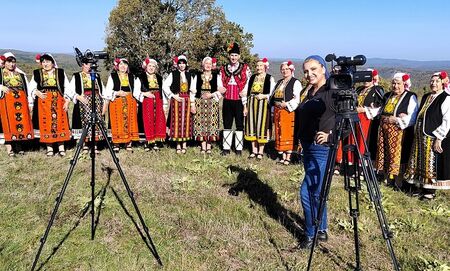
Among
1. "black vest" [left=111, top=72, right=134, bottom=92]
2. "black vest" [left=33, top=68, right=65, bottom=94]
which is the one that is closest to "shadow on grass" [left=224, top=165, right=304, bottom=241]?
"black vest" [left=111, top=72, right=134, bottom=92]

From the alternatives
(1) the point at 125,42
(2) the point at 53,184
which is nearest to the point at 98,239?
(2) the point at 53,184

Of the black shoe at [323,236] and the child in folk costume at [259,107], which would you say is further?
the child in folk costume at [259,107]

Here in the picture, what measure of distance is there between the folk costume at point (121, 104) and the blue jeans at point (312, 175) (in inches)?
194

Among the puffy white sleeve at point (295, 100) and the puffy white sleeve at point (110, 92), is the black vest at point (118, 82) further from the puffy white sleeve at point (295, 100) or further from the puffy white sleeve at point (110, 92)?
the puffy white sleeve at point (295, 100)

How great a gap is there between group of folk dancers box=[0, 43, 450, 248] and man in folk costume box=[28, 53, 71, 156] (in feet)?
0.06

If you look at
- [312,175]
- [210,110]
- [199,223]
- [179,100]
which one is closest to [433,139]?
[312,175]

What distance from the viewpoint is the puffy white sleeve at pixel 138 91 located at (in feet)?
25.3

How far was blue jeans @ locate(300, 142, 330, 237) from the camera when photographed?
364 centimetres

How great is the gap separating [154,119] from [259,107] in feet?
7.57

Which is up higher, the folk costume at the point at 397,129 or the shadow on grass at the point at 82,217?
the folk costume at the point at 397,129

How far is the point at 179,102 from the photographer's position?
777 centimetres

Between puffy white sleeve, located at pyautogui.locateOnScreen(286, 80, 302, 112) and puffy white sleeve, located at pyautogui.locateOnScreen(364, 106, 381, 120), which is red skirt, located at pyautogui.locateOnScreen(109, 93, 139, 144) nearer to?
puffy white sleeve, located at pyautogui.locateOnScreen(286, 80, 302, 112)

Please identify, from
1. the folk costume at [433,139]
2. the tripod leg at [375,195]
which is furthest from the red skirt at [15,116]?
the folk costume at [433,139]

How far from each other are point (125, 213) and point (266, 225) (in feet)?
6.24
